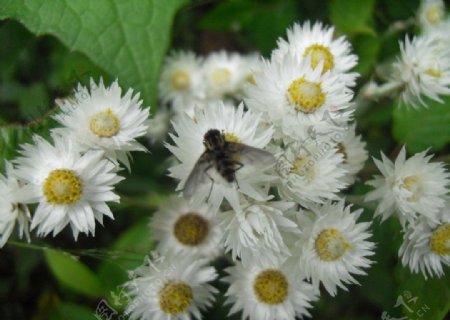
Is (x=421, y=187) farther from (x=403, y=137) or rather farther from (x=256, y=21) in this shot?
(x=256, y=21)

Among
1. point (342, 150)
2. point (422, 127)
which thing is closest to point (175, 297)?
point (342, 150)

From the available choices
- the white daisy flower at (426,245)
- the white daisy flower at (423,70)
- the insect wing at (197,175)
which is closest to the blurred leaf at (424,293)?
the white daisy flower at (426,245)

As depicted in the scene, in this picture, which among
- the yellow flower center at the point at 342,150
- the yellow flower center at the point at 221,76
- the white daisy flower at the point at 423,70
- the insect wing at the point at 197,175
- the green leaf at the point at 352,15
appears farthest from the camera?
the yellow flower center at the point at 221,76

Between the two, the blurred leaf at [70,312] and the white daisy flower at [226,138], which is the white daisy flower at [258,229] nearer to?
the white daisy flower at [226,138]

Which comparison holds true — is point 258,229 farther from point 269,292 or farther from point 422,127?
point 422,127

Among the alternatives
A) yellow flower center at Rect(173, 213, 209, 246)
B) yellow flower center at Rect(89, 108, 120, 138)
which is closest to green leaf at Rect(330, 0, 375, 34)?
yellow flower center at Rect(173, 213, 209, 246)

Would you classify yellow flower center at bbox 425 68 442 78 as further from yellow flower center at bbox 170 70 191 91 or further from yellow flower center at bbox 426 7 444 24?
yellow flower center at bbox 170 70 191 91

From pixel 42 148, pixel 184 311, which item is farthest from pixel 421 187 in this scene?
pixel 42 148
